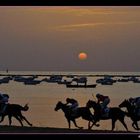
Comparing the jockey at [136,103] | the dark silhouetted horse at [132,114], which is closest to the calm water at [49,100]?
the dark silhouetted horse at [132,114]

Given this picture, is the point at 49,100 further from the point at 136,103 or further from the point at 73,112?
the point at 136,103

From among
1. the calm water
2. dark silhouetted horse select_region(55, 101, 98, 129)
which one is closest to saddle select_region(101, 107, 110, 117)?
dark silhouetted horse select_region(55, 101, 98, 129)

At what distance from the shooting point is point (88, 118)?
4.47 metres

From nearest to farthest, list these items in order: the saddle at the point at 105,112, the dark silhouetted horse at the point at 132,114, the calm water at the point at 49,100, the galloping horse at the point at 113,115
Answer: the dark silhouetted horse at the point at 132,114, the saddle at the point at 105,112, the galloping horse at the point at 113,115, the calm water at the point at 49,100

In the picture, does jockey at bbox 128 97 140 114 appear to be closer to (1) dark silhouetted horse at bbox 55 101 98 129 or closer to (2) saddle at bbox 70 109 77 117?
(1) dark silhouetted horse at bbox 55 101 98 129

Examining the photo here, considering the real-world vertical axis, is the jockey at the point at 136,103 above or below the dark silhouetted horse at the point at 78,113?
above

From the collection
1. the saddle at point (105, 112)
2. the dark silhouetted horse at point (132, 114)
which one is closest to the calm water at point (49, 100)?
the saddle at point (105, 112)

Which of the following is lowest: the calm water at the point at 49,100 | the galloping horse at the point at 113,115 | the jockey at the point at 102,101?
the calm water at the point at 49,100

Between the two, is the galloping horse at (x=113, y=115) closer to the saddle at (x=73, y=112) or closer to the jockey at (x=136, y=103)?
the saddle at (x=73, y=112)

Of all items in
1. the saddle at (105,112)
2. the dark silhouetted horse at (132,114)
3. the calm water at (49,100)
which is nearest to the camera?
the dark silhouetted horse at (132,114)

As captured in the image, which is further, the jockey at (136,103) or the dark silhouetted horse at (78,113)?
the dark silhouetted horse at (78,113)

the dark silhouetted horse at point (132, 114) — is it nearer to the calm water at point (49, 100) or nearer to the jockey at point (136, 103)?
the jockey at point (136, 103)
